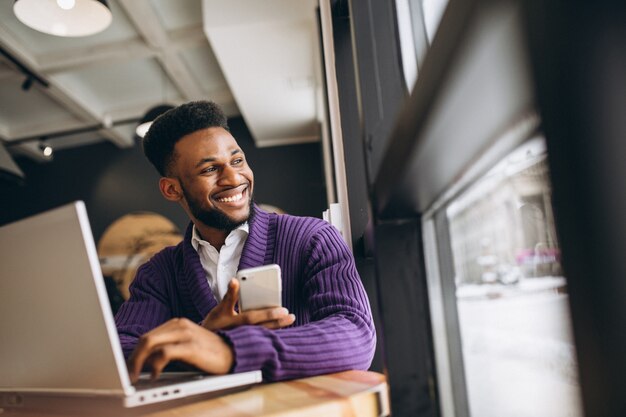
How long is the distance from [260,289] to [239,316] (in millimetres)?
71

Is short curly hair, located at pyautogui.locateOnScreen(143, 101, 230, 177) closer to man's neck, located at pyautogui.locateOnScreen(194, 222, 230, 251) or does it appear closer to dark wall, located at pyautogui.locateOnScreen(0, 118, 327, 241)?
man's neck, located at pyautogui.locateOnScreen(194, 222, 230, 251)

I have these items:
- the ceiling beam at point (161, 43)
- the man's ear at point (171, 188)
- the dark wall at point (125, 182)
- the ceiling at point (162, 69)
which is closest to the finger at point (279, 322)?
the man's ear at point (171, 188)

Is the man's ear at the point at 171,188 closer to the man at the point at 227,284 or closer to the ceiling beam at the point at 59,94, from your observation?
the man at the point at 227,284

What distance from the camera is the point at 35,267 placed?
72 centimetres

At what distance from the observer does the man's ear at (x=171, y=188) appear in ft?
5.22

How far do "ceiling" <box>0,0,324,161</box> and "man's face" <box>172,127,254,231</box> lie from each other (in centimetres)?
205

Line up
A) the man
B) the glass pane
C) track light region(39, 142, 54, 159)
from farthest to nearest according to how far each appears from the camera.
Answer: track light region(39, 142, 54, 159), the man, the glass pane

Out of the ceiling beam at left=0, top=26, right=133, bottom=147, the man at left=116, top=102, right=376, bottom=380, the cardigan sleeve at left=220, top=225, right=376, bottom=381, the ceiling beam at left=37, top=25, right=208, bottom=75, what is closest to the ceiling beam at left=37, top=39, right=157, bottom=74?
the ceiling beam at left=37, top=25, right=208, bottom=75

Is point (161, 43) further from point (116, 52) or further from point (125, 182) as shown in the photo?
point (125, 182)

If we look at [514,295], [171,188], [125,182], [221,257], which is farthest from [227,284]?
[125,182]

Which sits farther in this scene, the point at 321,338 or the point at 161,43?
the point at 161,43

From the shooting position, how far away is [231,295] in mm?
888

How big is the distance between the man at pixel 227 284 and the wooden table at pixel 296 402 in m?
0.05

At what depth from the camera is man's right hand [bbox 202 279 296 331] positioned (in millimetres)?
877
